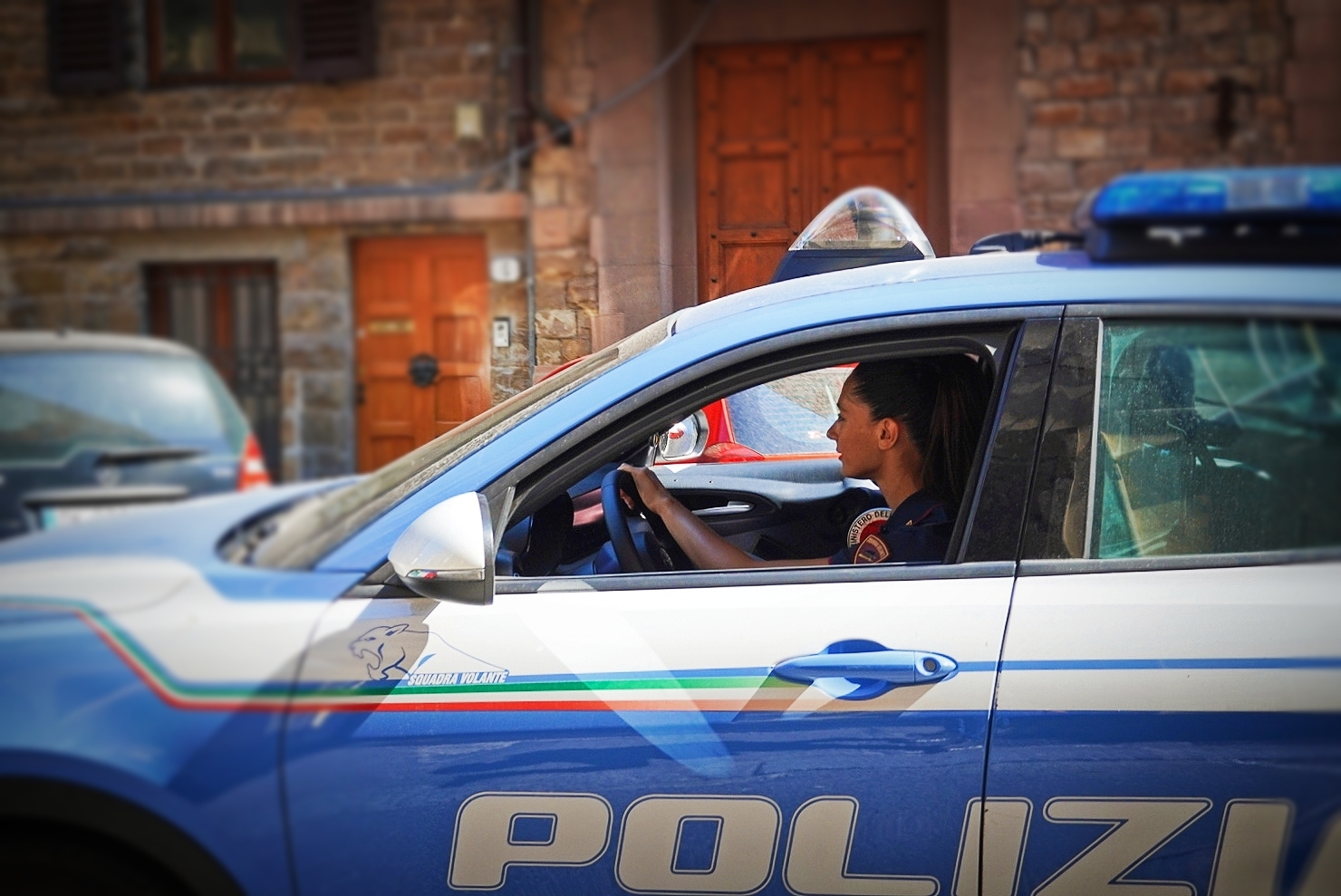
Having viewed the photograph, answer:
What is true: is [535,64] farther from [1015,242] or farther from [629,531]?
[629,531]

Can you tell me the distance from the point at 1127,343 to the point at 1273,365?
205mm

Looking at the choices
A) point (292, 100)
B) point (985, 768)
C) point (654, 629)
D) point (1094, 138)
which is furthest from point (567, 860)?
point (292, 100)

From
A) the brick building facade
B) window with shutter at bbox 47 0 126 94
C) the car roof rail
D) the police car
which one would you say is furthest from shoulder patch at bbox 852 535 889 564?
window with shutter at bbox 47 0 126 94

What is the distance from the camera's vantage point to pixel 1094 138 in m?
8.34

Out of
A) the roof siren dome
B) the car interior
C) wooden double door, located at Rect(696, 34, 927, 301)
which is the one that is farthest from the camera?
wooden double door, located at Rect(696, 34, 927, 301)

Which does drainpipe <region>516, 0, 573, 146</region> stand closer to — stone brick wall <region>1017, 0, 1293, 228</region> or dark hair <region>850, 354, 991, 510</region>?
stone brick wall <region>1017, 0, 1293, 228</region>

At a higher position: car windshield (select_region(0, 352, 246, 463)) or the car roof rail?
the car roof rail

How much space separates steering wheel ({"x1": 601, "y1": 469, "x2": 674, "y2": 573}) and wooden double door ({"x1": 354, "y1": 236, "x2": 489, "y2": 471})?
6911 mm

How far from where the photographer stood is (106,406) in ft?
16.4

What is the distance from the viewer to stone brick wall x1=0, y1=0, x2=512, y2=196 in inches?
359

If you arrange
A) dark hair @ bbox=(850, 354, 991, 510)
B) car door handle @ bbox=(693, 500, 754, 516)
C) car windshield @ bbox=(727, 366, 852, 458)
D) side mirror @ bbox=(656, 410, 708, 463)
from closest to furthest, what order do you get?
dark hair @ bbox=(850, 354, 991, 510) → car windshield @ bbox=(727, 366, 852, 458) → side mirror @ bbox=(656, 410, 708, 463) → car door handle @ bbox=(693, 500, 754, 516)

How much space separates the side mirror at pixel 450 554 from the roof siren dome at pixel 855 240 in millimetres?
869

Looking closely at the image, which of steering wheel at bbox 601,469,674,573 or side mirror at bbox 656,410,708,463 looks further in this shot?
side mirror at bbox 656,410,708,463

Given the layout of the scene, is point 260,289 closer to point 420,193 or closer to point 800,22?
point 420,193
